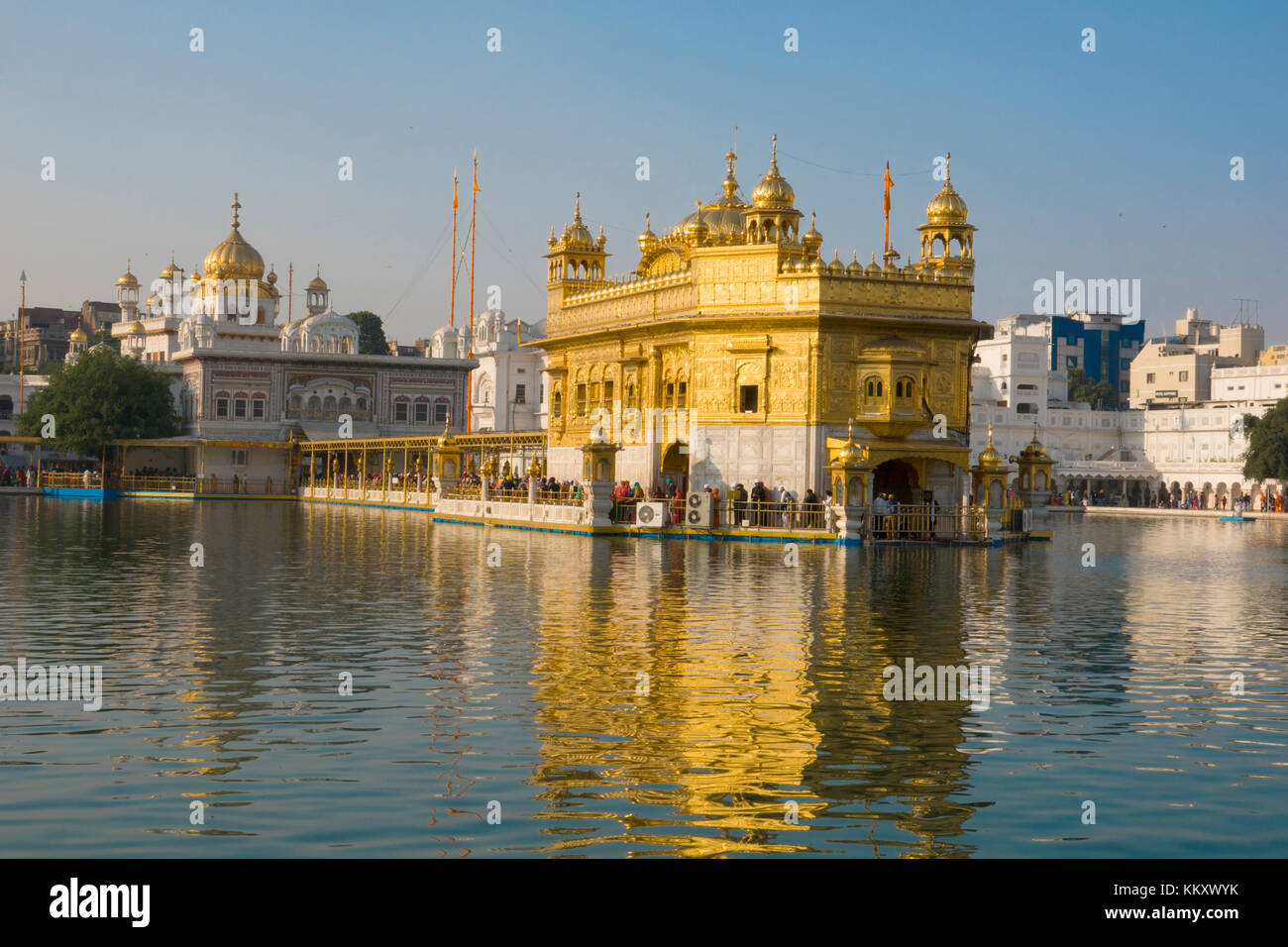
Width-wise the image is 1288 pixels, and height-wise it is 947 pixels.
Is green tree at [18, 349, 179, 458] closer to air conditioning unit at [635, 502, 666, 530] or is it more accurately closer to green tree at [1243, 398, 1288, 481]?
air conditioning unit at [635, 502, 666, 530]

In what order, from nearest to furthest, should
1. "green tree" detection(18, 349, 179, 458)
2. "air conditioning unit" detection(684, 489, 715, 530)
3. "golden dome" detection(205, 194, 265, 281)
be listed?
"air conditioning unit" detection(684, 489, 715, 530)
"green tree" detection(18, 349, 179, 458)
"golden dome" detection(205, 194, 265, 281)

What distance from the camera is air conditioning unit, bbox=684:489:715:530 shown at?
3981 cm

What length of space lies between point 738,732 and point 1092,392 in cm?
11718

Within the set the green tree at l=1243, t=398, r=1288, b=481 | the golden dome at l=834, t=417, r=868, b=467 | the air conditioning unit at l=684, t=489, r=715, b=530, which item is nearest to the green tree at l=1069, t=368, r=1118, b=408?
the green tree at l=1243, t=398, r=1288, b=481

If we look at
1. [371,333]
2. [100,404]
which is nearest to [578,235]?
[100,404]

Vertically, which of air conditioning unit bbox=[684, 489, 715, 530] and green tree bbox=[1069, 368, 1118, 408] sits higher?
green tree bbox=[1069, 368, 1118, 408]

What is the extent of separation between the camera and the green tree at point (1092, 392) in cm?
12238

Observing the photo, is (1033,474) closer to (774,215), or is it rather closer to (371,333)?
(774,215)

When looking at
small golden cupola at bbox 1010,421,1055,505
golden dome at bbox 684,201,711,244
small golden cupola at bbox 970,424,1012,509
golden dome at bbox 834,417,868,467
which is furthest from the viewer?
golden dome at bbox 684,201,711,244

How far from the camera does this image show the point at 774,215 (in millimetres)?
42688

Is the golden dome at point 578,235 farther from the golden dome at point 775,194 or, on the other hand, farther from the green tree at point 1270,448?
the green tree at point 1270,448

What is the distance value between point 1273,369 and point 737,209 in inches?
2423

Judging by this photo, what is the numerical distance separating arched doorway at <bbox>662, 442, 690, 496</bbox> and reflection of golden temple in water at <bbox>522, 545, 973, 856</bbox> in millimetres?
25515
